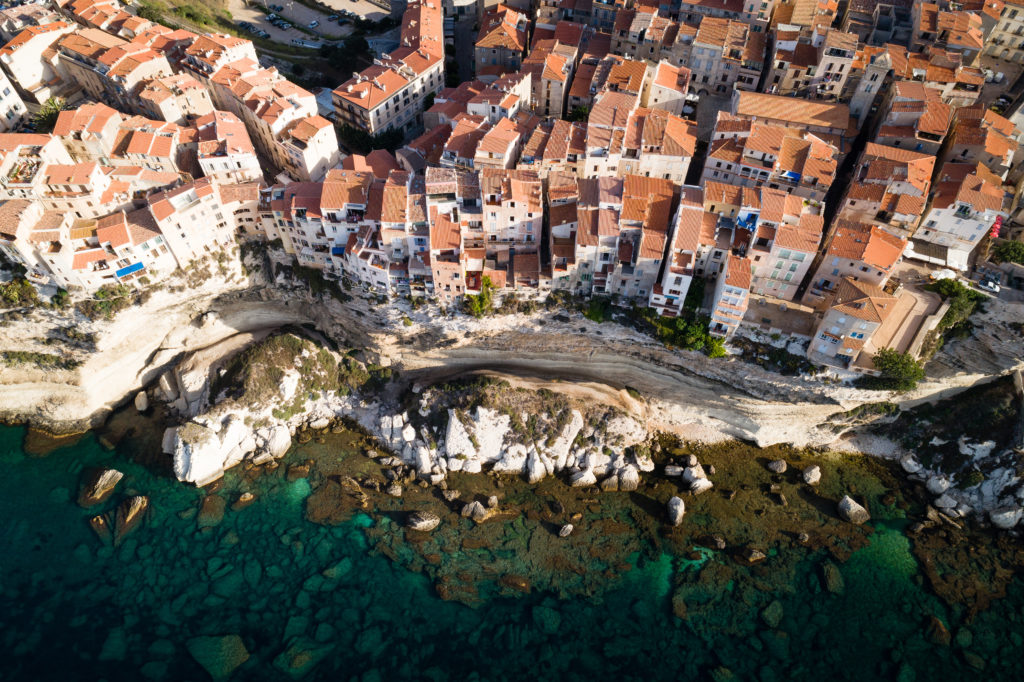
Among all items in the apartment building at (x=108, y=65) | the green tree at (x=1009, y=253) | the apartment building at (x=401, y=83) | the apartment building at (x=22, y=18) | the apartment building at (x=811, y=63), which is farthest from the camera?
the apartment building at (x=22, y=18)

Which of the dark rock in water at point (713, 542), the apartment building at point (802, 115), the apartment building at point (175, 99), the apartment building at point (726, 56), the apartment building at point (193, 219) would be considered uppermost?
the apartment building at point (726, 56)

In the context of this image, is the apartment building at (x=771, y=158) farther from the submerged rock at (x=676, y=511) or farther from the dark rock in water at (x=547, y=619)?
the dark rock in water at (x=547, y=619)

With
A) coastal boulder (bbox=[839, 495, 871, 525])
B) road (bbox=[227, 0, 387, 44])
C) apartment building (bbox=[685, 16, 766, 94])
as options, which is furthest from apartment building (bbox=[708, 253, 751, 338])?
road (bbox=[227, 0, 387, 44])

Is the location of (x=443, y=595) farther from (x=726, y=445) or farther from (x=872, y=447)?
(x=872, y=447)

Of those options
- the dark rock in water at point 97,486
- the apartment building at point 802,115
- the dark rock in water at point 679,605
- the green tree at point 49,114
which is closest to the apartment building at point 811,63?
the apartment building at point 802,115

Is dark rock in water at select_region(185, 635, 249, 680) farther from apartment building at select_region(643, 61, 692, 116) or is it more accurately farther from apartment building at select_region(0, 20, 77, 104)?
apartment building at select_region(643, 61, 692, 116)
